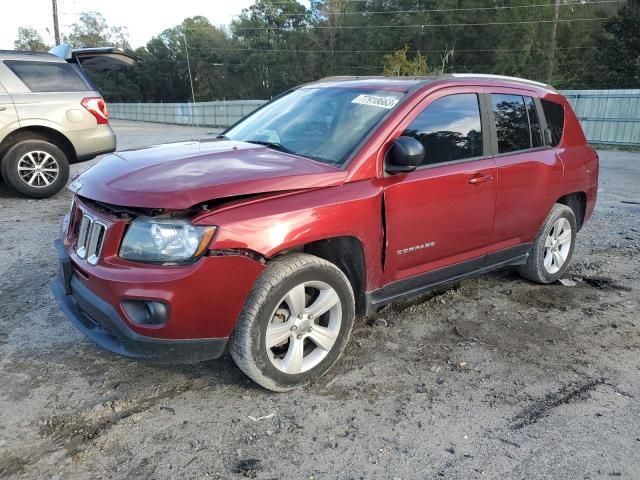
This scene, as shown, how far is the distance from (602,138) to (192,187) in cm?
1929

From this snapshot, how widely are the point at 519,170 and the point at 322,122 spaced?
1.60 m

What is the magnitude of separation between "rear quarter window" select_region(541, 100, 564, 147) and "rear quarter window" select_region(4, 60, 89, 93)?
21.8 ft

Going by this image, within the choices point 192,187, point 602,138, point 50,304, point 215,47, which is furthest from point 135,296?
point 215,47

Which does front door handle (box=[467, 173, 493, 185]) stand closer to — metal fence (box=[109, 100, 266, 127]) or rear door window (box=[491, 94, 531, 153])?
rear door window (box=[491, 94, 531, 153])

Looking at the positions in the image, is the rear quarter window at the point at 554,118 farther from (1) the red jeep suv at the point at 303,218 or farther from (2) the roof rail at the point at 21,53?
(2) the roof rail at the point at 21,53

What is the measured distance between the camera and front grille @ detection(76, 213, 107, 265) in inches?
108

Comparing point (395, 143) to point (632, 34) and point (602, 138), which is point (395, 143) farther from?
point (632, 34)

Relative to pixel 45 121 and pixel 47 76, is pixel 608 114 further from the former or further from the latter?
pixel 45 121

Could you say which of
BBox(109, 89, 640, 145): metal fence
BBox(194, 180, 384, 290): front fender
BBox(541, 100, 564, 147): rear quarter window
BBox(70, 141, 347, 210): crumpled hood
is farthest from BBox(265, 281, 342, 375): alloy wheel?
BBox(109, 89, 640, 145): metal fence

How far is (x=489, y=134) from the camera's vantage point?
389 centimetres

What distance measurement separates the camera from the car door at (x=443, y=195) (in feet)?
10.8

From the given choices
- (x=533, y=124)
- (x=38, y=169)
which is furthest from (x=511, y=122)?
(x=38, y=169)

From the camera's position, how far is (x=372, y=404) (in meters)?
2.91

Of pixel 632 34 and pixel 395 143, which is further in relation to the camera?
pixel 632 34
